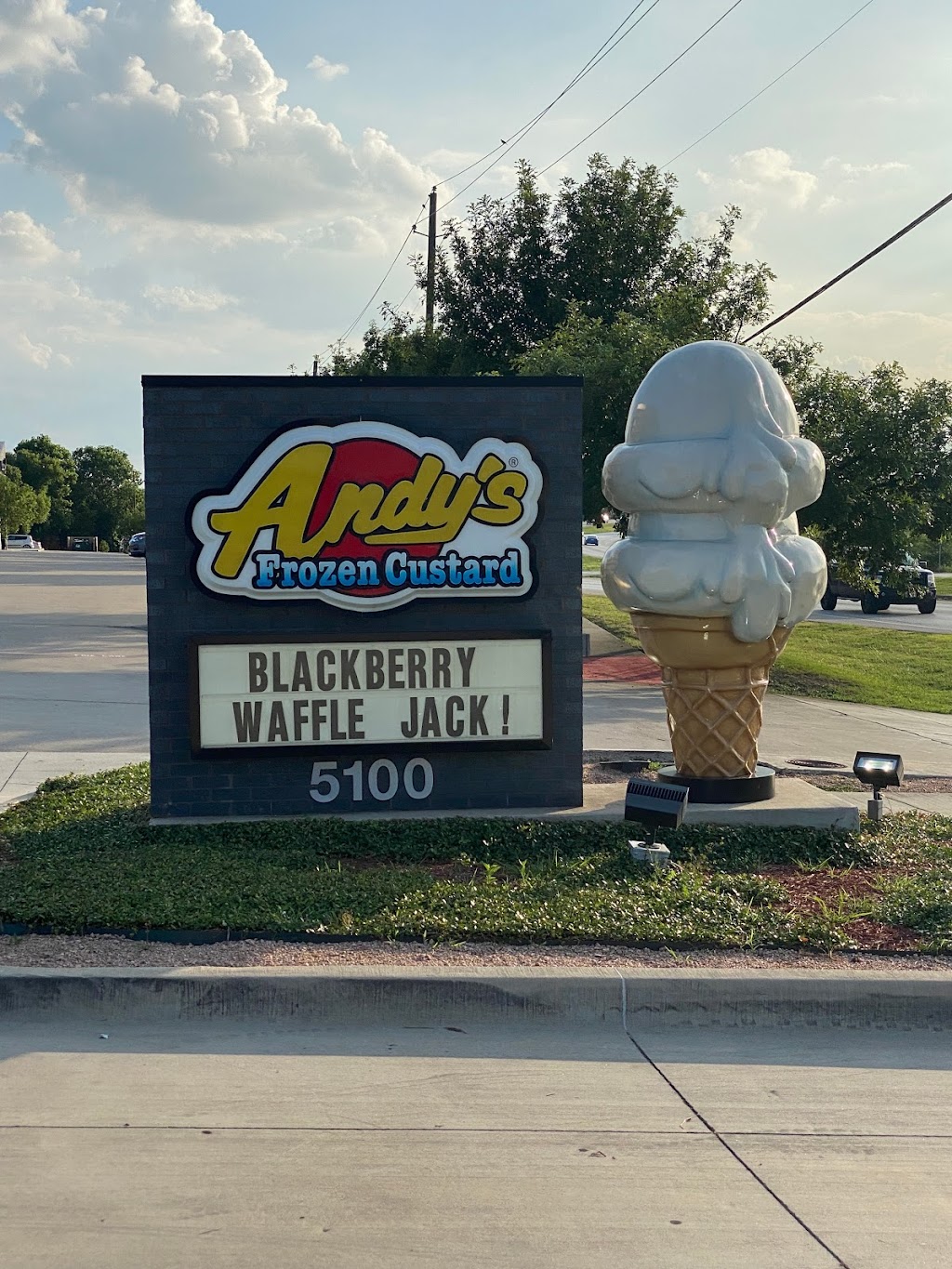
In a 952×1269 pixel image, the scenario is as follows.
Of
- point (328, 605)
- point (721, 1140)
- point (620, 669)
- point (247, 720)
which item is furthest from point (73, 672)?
point (721, 1140)

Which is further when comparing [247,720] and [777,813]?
[247,720]

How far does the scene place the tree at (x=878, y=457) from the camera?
65.4 feet

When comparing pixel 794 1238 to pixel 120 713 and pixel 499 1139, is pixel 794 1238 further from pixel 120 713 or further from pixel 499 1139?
pixel 120 713

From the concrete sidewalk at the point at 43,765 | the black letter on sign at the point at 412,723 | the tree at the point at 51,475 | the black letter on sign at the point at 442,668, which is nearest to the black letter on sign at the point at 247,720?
the black letter on sign at the point at 412,723

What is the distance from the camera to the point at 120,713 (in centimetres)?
1526

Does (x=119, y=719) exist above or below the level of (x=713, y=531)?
below

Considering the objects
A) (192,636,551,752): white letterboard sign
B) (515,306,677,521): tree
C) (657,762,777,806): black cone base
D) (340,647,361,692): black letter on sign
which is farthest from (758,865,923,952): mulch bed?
(515,306,677,521): tree

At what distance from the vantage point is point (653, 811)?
8.11 metres

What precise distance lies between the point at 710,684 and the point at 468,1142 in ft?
16.4

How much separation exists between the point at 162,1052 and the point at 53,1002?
707 mm

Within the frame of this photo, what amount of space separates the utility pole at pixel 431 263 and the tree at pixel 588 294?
1039mm

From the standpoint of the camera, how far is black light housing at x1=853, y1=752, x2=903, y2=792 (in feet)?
30.0

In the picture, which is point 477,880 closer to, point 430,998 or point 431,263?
point 430,998

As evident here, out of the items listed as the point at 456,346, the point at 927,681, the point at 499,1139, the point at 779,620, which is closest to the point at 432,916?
the point at 499,1139
